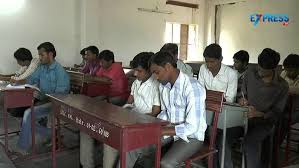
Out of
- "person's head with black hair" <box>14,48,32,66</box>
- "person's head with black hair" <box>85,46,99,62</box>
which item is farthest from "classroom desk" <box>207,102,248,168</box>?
"person's head with black hair" <box>85,46,99,62</box>

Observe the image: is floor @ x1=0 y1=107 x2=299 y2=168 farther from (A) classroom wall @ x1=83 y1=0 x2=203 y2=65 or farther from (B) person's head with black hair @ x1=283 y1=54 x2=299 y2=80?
(A) classroom wall @ x1=83 y1=0 x2=203 y2=65

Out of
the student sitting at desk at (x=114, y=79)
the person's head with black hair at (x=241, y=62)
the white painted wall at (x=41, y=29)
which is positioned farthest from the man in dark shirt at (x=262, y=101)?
the white painted wall at (x=41, y=29)

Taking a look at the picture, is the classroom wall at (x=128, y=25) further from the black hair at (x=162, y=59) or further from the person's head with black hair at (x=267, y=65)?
the black hair at (x=162, y=59)

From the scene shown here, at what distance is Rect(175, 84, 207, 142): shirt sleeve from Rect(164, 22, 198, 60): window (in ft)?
19.5

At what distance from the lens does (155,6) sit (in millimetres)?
7547

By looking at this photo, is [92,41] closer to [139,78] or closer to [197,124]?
Answer: [139,78]

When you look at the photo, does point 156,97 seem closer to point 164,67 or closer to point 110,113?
point 164,67

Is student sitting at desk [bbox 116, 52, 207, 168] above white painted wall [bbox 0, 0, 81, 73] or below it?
below

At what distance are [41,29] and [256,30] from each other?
471cm

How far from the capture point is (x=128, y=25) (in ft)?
23.6

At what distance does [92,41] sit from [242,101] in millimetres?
4227

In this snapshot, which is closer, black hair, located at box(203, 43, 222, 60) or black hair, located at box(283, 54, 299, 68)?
black hair, located at box(203, 43, 222, 60)

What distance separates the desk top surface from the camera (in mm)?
1714

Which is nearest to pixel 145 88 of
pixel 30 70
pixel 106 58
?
pixel 106 58
